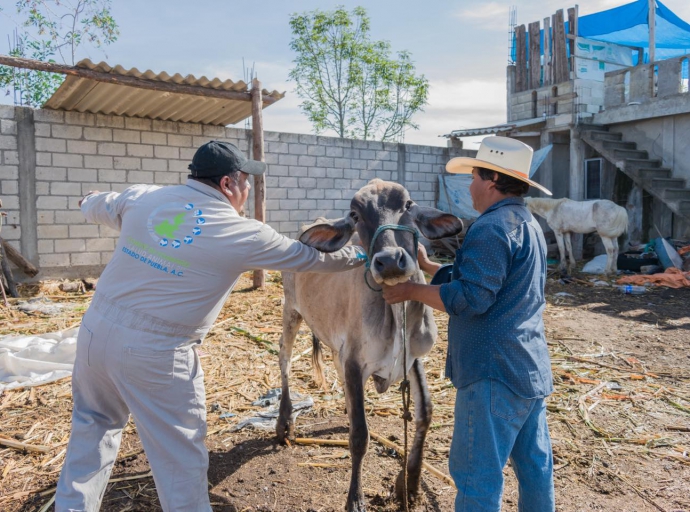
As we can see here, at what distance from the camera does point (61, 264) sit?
35.9ft

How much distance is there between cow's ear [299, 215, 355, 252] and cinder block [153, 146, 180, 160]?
31.0 feet

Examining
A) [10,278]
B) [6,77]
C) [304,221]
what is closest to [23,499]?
[10,278]

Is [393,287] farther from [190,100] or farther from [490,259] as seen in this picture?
[190,100]

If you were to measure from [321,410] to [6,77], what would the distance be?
19415 mm

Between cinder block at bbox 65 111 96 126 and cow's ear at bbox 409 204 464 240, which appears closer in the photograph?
cow's ear at bbox 409 204 464 240

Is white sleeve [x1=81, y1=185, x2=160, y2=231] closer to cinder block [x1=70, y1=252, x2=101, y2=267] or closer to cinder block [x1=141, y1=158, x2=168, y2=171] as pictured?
cinder block [x1=70, y1=252, x2=101, y2=267]

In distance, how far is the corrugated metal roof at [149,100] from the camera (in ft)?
29.9

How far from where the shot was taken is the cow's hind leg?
4.60 meters

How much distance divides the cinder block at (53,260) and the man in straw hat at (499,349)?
10.0 metres

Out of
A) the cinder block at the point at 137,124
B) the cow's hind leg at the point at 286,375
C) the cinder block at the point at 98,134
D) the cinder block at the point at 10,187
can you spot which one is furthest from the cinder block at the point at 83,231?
the cow's hind leg at the point at 286,375

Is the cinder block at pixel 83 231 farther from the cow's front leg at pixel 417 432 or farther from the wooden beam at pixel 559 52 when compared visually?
the wooden beam at pixel 559 52

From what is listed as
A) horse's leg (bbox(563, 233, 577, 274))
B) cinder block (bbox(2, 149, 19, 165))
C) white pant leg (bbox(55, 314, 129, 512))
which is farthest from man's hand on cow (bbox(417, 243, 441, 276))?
horse's leg (bbox(563, 233, 577, 274))

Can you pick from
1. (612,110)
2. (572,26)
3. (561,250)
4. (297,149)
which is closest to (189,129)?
(297,149)

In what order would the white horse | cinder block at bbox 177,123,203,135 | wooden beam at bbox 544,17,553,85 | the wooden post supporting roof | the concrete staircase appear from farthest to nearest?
wooden beam at bbox 544,17,553,85
the concrete staircase
the white horse
cinder block at bbox 177,123,203,135
the wooden post supporting roof
